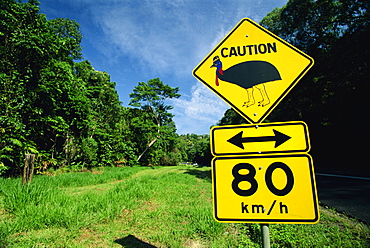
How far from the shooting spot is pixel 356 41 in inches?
445

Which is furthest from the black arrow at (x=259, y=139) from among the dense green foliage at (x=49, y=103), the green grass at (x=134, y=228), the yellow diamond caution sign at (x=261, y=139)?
the dense green foliage at (x=49, y=103)

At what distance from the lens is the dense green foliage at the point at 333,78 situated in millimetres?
11812

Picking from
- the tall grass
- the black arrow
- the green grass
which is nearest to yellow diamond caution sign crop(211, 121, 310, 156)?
the black arrow

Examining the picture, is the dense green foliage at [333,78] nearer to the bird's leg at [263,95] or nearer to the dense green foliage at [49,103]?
the bird's leg at [263,95]

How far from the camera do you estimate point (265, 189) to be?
120cm

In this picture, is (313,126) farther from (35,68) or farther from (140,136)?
(140,136)

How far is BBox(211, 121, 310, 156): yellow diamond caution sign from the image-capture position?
120 centimetres

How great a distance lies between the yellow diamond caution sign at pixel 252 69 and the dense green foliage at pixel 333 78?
15.3 m

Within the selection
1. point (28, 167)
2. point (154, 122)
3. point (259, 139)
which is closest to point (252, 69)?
point (259, 139)

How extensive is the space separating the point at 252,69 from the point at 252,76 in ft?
0.22

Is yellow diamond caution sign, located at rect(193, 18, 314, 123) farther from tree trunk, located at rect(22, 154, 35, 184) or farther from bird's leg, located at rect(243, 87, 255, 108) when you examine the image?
tree trunk, located at rect(22, 154, 35, 184)

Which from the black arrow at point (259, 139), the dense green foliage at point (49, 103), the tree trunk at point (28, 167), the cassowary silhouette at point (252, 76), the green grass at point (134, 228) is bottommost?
the green grass at point (134, 228)

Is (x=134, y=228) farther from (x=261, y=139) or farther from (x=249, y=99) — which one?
(x=249, y=99)

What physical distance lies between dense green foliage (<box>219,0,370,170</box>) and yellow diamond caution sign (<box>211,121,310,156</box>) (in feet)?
51.4
